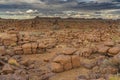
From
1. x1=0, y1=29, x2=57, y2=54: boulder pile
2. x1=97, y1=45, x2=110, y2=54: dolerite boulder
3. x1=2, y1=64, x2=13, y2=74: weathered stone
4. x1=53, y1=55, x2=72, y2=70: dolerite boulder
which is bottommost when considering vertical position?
x1=0, y1=29, x2=57, y2=54: boulder pile

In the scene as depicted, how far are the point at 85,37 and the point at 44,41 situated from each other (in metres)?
4.63

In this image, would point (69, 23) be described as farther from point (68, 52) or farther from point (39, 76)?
point (39, 76)

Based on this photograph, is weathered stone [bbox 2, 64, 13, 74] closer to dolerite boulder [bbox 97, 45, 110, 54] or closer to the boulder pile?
the boulder pile

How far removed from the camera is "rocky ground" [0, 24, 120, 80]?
25172mm

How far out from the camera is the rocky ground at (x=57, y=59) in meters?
25.2

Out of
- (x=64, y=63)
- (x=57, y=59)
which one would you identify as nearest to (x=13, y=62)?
(x=57, y=59)

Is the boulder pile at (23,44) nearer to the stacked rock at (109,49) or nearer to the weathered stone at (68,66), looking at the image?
the stacked rock at (109,49)

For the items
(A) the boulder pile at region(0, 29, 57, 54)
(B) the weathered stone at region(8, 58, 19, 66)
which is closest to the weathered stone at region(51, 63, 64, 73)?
(B) the weathered stone at region(8, 58, 19, 66)

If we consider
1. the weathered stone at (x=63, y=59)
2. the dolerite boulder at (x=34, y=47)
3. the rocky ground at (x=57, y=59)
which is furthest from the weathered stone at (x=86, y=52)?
the weathered stone at (x=63, y=59)

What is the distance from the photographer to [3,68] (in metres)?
26.2

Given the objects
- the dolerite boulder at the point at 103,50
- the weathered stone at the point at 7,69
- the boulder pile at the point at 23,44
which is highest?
the weathered stone at the point at 7,69

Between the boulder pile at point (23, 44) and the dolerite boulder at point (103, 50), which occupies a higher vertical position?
the dolerite boulder at point (103, 50)

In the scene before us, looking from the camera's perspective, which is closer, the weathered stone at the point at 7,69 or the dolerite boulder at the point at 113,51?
the weathered stone at the point at 7,69

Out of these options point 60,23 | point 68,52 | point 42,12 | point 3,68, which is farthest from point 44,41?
point 42,12
